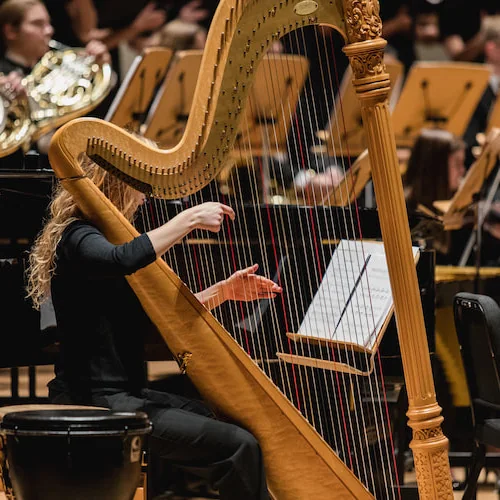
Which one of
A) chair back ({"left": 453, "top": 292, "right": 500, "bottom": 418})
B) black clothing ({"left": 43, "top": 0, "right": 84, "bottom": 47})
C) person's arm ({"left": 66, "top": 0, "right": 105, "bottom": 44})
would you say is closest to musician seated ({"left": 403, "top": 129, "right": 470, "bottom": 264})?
chair back ({"left": 453, "top": 292, "right": 500, "bottom": 418})

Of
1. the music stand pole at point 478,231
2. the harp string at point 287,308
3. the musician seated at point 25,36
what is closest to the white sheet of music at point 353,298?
the harp string at point 287,308

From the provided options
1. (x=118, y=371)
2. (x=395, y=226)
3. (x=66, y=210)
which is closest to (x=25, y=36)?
(x=66, y=210)

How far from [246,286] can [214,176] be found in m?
0.43

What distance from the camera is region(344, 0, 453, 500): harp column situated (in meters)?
2.35

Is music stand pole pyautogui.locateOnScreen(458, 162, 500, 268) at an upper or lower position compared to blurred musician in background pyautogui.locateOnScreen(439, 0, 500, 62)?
lower

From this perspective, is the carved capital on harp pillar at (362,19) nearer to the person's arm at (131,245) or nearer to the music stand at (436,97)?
the person's arm at (131,245)

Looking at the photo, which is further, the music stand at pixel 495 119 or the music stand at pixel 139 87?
the music stand at pixel 495 119

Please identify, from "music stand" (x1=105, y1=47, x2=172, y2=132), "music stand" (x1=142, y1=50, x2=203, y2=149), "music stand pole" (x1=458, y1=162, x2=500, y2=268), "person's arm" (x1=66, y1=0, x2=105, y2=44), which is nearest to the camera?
"music stand pole" (x1=458, y1=162, x2=500, y2=268)

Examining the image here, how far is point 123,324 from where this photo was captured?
2727 mm

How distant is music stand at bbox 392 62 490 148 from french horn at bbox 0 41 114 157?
5.96 ft

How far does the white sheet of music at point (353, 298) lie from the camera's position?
2.78m

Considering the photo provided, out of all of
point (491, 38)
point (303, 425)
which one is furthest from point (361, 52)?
point (491, 38)

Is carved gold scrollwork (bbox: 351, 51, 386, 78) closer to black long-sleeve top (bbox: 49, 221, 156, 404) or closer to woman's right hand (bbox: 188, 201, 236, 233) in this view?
woman's right hand (bbox: 188, 201, 236, 233)

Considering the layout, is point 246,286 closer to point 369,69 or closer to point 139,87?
point 369,69
